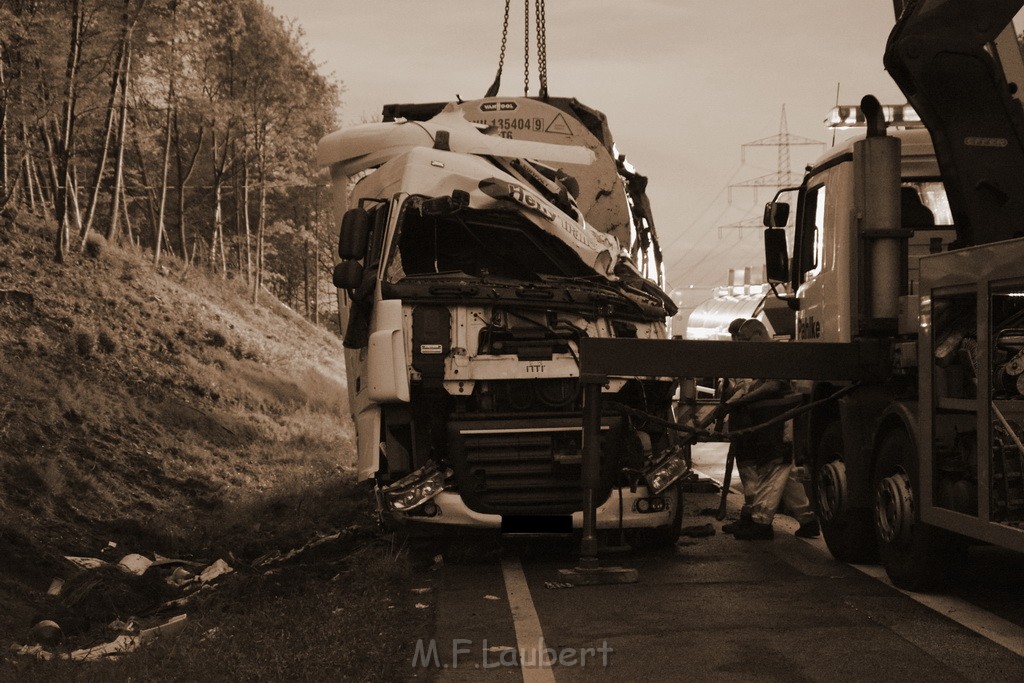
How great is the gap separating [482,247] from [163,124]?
24.9m

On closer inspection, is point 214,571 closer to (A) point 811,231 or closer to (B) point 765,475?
(B) point 765,475

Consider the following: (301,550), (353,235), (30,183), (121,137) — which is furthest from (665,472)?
(30,183)

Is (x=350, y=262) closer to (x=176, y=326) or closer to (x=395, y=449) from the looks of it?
(x=395, y=449)

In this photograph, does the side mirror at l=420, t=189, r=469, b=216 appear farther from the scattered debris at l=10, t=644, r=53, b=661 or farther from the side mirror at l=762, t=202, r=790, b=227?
the scattered debris at l=10, t=644, r=53, b=661

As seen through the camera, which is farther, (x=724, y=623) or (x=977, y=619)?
(x=724, y=623)

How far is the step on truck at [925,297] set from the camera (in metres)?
6.12

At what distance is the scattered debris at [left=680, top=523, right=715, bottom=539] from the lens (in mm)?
10367

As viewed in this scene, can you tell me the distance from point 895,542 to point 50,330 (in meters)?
16.8

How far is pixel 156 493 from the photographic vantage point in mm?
14938

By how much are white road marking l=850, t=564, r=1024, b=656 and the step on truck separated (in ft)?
0.39

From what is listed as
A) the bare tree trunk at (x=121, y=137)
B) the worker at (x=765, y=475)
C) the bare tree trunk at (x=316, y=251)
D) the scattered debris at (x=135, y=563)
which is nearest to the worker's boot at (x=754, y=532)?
the worker at (x=765, y=475)

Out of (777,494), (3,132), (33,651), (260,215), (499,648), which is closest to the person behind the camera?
(499,648)

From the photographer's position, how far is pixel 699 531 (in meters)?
10.4

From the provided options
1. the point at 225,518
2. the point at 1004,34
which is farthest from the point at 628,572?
the point at 225,518
